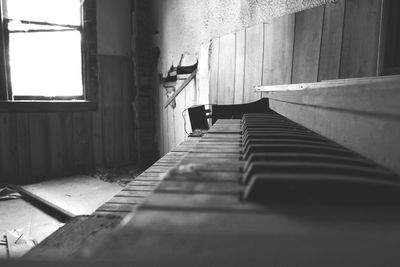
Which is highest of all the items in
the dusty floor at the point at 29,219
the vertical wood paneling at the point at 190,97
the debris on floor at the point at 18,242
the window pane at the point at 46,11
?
the window pane at the point at 46,11

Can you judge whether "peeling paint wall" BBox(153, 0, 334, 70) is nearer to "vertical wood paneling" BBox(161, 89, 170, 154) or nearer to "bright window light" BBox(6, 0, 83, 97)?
"vertical wood paneling" BBox(161, 89, 170, 154)

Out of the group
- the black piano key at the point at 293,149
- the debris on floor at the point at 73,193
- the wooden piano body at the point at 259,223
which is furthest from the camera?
the debris on floor at the point at 73,193

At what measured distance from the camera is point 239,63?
322cm

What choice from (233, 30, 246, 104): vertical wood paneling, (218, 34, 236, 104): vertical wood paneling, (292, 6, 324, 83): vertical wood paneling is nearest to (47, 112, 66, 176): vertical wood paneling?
(218, 34, 236, 104): vertical wood paneling

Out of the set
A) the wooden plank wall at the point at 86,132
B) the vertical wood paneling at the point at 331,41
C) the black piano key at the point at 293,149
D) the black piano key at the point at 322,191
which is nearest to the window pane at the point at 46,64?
the wooden plank wall at the point at 86,132

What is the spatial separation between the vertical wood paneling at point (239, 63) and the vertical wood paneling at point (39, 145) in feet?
10.6

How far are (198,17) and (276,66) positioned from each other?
1869mm

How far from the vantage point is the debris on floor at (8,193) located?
13.8 feet

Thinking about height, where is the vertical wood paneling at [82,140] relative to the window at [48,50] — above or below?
below

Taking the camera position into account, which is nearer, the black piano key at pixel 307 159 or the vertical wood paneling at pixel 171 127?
the black piano key at pixel 307 159

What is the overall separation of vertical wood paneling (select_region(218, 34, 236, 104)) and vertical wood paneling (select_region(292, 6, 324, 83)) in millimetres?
955

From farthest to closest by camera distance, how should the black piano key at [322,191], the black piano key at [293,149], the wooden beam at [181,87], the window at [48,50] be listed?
1. the window at [48,50]
2. the wooden beam at [181,87]
3. the black piano key at [293,149]
4. the black piano key at [322,191]

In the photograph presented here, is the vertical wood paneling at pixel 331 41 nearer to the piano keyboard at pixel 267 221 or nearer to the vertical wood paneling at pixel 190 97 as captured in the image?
the piano keyboard at pixel 267 221

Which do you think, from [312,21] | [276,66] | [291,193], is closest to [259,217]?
[291,193]
